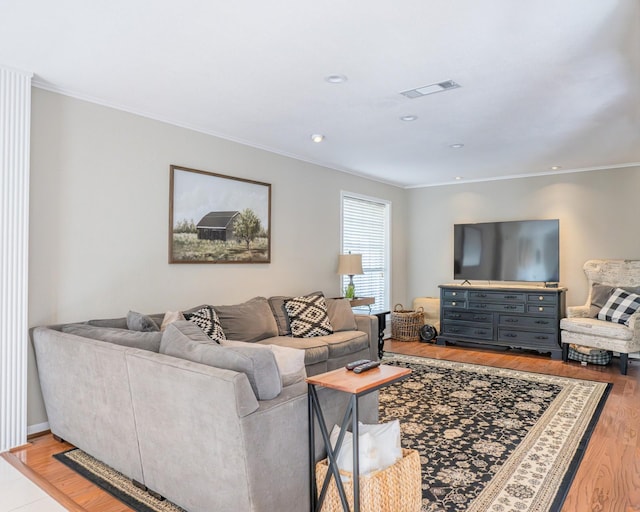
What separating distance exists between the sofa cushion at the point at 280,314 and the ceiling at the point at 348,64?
5.52 ft

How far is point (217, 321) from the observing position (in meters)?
3.90

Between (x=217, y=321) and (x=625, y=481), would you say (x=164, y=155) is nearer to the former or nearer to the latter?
(x=217, y=321)

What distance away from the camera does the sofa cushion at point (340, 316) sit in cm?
490

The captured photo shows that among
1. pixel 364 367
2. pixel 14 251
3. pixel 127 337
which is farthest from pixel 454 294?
pixel 14 251

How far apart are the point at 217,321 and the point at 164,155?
1542mm

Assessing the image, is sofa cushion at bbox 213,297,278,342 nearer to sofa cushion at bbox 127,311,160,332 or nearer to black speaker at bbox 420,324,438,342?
sofa cushion at bbox 127,311,160,332

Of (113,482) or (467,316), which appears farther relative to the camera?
(467,316)

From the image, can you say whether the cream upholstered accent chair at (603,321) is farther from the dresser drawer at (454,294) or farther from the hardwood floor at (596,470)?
the dresser drawer at (454,294)

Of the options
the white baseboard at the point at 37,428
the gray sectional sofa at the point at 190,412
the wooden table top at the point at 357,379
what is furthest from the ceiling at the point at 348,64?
the white baseboard at the point at 37,428

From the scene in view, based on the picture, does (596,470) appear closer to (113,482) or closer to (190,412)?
(190,412)

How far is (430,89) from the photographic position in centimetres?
A: 333

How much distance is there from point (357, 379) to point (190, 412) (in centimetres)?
75

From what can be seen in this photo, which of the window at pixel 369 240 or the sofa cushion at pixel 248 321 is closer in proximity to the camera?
the sofa cushion at pixel 248 321

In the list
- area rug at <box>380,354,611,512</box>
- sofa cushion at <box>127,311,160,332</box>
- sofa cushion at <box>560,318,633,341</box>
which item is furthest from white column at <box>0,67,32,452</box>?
sofa cushion at <box>560,318,633,341</box>
